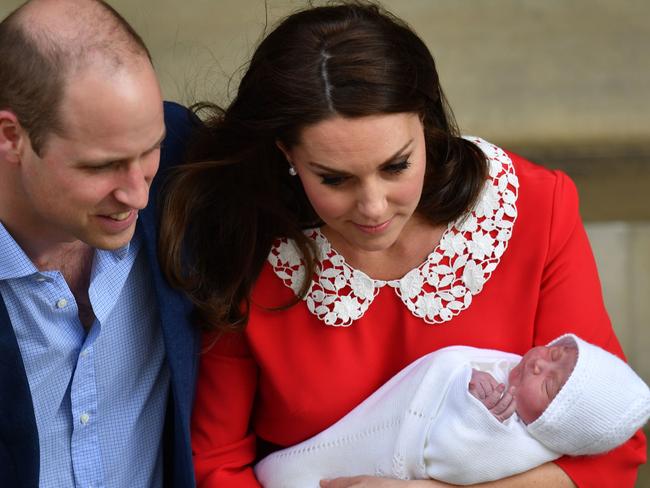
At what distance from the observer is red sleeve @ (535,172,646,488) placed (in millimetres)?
2529

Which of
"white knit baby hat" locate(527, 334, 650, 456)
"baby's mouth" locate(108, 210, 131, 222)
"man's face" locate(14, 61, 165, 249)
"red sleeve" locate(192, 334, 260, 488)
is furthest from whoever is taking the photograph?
"red sleeve" locate(192, 334, 260, 488)

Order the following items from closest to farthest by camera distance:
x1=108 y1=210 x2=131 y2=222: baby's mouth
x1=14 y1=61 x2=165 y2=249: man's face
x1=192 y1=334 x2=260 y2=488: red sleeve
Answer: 1. x1=14 y1=61 x2=165 y2=249: man's face
2. x1=108 y1=210 x2=131 y2=222: baby's mouth
3. x1=192 y1=334 x2=260 y2=488: red sleeve

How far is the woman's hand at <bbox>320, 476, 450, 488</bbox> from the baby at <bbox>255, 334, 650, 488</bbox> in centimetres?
2

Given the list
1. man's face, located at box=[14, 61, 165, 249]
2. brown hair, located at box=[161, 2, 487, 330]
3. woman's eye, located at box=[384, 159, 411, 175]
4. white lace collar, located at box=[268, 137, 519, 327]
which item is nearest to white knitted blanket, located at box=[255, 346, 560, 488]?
white lace collar, located at box=[268, 137, 519, 327]

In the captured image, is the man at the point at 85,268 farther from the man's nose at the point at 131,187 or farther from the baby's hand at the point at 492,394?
the baby's hand at the point at 492,394

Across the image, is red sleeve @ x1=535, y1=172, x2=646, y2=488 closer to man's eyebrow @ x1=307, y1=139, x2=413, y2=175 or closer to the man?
man's eyebrow @ x1=307, y1=139, x2=413, y2=175

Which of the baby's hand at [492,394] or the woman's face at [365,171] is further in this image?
the baby's hand at [492,394]

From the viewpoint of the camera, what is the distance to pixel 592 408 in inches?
93.1

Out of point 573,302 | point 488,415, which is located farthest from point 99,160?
point 573,302

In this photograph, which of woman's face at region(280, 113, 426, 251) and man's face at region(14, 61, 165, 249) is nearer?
man's face at region(14, 61, 165, 249)

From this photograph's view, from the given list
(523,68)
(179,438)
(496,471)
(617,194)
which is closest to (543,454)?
(496,471)

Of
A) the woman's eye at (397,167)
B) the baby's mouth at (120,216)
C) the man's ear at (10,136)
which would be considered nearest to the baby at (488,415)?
the woman's eye at (397,167)

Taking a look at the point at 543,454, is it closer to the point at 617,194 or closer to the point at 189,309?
the point at 189,309

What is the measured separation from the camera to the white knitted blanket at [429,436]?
240 centimetres
